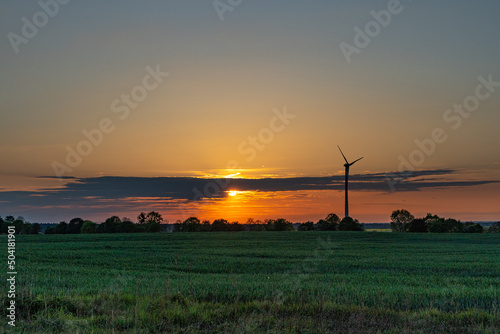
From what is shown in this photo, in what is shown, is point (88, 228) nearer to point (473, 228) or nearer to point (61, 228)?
point (61, 228)

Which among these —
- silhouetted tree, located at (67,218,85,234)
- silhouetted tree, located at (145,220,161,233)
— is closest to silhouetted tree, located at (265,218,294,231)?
silhouetted tree, located at (145,220,161,233)

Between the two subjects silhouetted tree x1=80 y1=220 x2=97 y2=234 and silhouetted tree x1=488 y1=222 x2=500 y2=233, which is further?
silhouetted tree x1=488 y1=222 x2=500 y2=233

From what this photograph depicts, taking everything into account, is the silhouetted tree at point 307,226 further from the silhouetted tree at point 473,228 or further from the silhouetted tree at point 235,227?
the silhouetted tree at point 473,228

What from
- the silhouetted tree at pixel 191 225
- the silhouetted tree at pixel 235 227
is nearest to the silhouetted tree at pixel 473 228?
the silhouetted tree at pixel 235 227

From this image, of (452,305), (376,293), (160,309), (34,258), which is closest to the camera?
(160,309)

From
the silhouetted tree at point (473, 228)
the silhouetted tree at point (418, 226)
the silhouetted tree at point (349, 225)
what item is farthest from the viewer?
the silhouetted tree at point (418, 226)

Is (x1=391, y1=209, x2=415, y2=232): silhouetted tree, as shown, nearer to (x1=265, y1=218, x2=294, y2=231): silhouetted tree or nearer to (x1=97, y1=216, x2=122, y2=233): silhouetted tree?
(x1=265, y1=218, x2=294, y2=231): silhouetted tree

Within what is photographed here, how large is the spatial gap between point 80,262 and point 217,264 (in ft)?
35.1

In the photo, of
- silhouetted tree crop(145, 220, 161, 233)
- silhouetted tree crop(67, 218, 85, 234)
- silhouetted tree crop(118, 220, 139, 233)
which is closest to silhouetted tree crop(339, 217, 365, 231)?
silhouetted tree crop(145, 220, 161, 233)

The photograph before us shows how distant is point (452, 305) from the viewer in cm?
1511

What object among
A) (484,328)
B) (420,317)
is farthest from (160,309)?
(484,328)

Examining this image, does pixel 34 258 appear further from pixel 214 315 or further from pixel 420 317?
pixel 420 317

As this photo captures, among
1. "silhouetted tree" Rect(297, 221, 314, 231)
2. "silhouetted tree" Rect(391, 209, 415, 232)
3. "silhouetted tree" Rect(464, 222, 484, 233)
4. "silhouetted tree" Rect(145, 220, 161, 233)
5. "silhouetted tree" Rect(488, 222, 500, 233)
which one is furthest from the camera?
"silhouetted tree" Rect(391, 209, 415, 232)

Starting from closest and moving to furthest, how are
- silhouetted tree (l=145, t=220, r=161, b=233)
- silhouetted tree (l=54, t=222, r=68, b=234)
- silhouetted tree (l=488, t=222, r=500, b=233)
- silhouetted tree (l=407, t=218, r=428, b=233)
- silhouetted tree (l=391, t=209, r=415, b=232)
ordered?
silhouetted tree (l=145, t=220, r=161, b=233) < silhouetted tree (l=54, t=222, r=68, b=234) < silhouetted tree (l=488, t=222, r=500, b=233) < silhouetted tree (l=407, t=218, r=428, b=233) < silhouetted tree (l=391, t=209, r=415, b=232)
